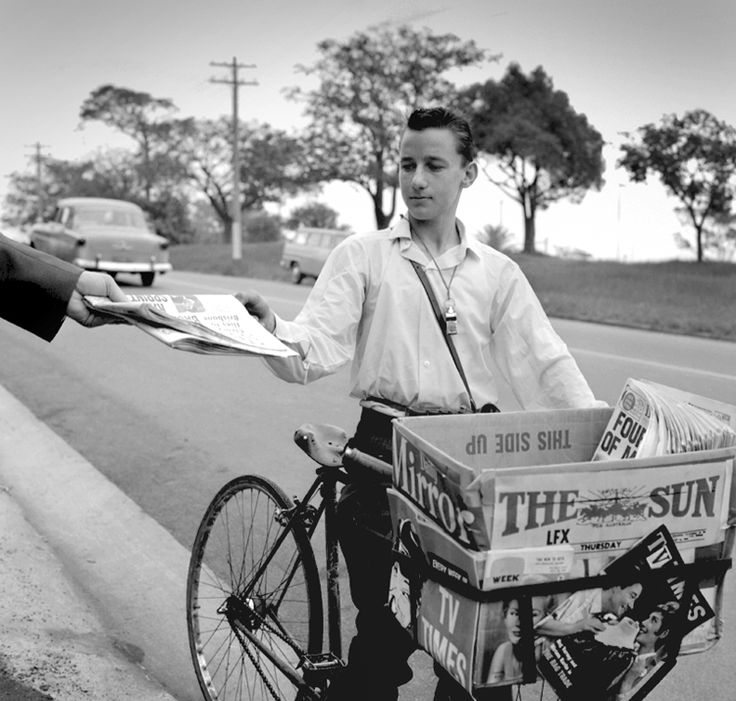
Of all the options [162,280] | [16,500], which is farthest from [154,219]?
[16,500]

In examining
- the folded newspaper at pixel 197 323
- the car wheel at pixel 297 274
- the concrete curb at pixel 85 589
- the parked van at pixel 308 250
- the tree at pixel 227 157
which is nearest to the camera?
the folded newspaper at pixel 197 323

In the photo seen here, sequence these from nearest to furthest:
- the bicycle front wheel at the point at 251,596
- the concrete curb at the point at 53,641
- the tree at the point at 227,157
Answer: the bicycle front wheel at the point at 251,596
the concrete curb at the point at 53,641
the tree at the point at 227,157

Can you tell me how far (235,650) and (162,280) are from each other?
71.4 feet

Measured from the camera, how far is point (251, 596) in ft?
9.89

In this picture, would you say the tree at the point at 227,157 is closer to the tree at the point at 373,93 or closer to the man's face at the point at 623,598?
the tree at the point at 373,93

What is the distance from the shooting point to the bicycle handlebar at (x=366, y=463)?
2.48 m

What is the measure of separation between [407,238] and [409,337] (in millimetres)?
267

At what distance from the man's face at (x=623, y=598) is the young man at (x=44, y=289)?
1263mm

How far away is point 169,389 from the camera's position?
8.79 meters

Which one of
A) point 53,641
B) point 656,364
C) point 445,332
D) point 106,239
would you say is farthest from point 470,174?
point 106,239

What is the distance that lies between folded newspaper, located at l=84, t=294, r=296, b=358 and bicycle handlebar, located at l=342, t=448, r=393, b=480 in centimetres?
40

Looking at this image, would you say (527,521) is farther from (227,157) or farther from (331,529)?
(227,157)

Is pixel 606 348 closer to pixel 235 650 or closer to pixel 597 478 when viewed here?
pixel 235 650

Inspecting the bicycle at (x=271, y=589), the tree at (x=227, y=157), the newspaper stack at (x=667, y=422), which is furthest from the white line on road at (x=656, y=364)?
the tree at (x=227, y=157)
